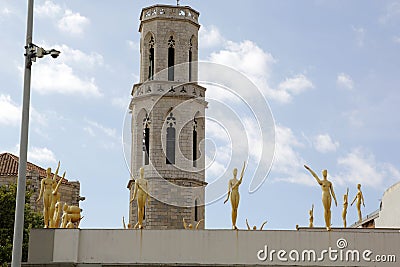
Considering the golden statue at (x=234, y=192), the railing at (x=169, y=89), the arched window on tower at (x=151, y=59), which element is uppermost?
the arched window on tower at (x=151, y=59)

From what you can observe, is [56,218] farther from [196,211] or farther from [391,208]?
[196,211]

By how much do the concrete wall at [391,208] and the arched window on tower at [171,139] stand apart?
14.1 meters

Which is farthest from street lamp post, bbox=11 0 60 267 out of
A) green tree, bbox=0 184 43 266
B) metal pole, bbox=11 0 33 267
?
green tree, bbox=0 184 43 266

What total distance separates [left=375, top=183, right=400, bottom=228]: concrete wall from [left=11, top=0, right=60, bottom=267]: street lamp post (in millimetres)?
25264

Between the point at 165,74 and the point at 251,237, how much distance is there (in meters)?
26.2

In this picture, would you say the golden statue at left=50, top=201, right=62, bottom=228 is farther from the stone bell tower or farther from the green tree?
the stone bell tower

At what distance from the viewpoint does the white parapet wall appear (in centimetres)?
2612

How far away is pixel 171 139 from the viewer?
5034cm

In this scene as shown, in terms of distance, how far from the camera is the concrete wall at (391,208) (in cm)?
4009

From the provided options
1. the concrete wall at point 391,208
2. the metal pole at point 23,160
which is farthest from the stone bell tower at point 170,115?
the metal pole at point 23,160

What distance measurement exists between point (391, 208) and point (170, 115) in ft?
53.4

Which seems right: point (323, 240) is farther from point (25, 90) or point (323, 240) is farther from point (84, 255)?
point (25, 90)

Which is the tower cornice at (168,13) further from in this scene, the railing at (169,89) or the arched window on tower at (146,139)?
the arched window on tower at (146,139)

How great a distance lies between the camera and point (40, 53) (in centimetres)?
1892
